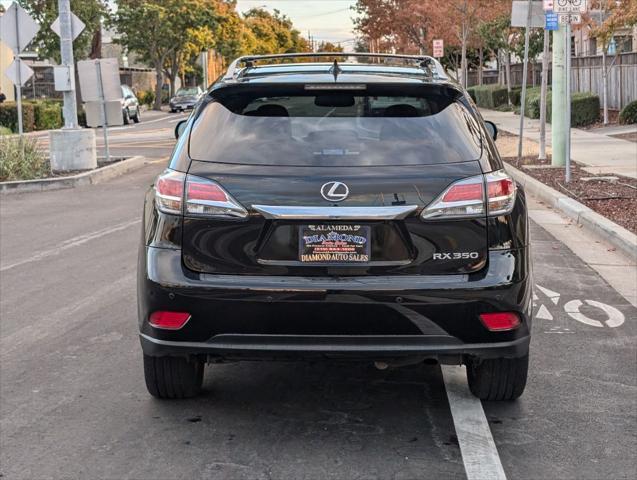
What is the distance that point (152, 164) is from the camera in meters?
21.9

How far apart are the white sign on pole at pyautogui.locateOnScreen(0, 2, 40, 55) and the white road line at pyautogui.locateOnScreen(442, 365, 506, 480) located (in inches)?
640

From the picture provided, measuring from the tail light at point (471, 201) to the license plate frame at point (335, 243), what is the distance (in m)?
0.30

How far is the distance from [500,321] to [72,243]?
730cm

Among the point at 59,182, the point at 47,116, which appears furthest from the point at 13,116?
the point at 59,182

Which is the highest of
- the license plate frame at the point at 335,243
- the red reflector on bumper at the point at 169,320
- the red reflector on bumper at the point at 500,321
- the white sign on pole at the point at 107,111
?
the white sign on pole at the point at 107,111

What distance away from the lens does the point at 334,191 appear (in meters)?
4.29

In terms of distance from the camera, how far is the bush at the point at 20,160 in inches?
688

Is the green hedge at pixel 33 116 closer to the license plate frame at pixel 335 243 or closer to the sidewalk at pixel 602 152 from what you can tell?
the sidewalk at pixel 602 152

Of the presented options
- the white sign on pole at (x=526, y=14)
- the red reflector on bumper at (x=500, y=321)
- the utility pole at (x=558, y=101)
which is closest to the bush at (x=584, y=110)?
the white sign on pole at (x=526, y=14)

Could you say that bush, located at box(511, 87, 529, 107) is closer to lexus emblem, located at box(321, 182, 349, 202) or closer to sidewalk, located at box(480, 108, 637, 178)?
sidewalk, located at box(480, 108, 637, 178)

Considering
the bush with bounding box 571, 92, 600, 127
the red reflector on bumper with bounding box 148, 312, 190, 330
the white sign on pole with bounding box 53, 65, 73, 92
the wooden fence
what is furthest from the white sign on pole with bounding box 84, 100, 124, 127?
the wooden fence

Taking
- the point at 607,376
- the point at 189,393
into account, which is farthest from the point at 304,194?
the point at 607,376

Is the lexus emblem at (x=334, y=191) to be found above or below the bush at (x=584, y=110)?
above

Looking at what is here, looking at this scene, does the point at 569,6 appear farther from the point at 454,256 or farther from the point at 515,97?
the point at 515,97
